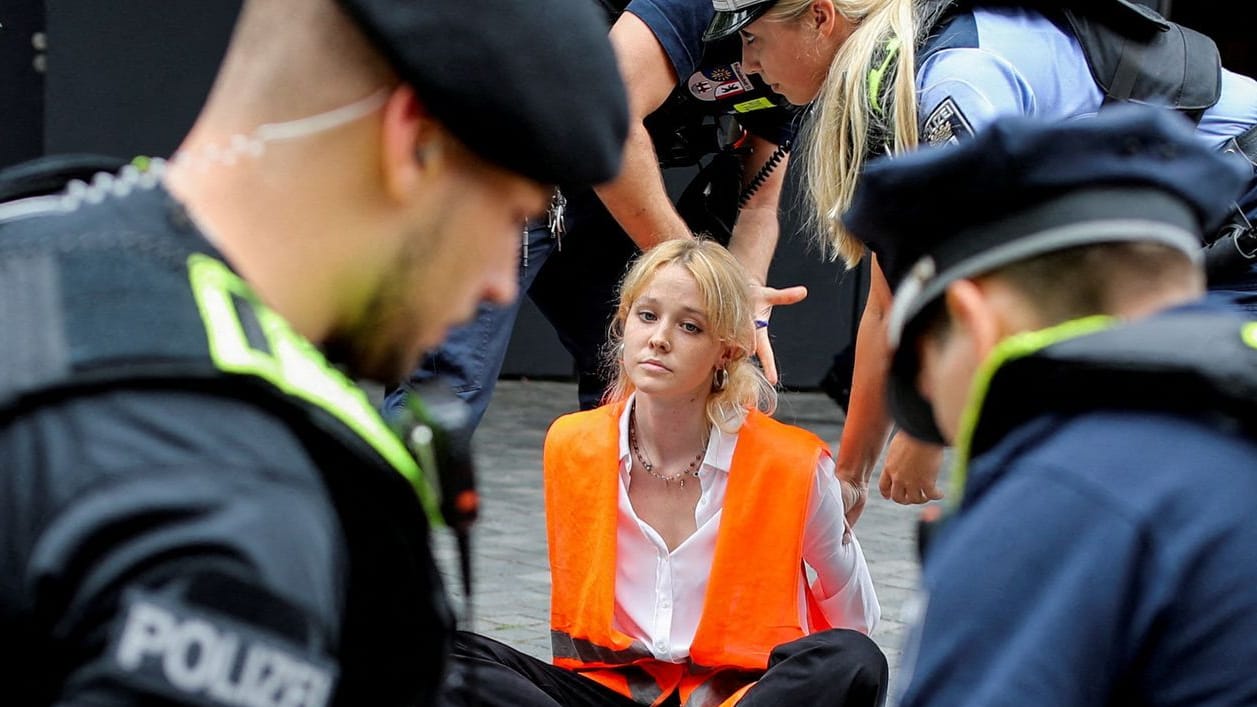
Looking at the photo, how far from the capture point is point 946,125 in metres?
2.63

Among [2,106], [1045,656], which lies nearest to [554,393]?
[2,106]

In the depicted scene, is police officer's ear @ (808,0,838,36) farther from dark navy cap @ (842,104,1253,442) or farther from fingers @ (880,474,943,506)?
dark navy cap @ (842,104,1253,442)

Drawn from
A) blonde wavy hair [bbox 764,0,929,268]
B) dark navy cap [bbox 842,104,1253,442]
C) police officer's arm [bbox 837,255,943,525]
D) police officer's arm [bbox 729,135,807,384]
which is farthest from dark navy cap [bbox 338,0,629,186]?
police officer's arm [bbox 729,135,807,384]

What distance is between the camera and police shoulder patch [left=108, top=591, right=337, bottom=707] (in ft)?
3.04

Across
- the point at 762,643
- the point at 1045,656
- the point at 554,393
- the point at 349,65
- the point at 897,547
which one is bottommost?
the point at 554,393

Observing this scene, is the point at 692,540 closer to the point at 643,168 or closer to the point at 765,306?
the point at 765,306

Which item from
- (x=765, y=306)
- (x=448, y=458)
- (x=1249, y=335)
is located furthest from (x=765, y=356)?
(x=448, y=458)

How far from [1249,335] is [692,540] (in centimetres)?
220

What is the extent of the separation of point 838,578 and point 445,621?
237 centimetres

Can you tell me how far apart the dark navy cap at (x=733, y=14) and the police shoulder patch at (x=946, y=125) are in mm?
665

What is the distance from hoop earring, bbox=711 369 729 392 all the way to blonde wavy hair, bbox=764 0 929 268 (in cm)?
68

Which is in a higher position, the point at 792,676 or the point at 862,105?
the point at 862,105

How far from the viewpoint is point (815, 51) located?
327cm

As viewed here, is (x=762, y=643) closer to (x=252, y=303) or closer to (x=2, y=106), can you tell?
(x=252, y=303)
